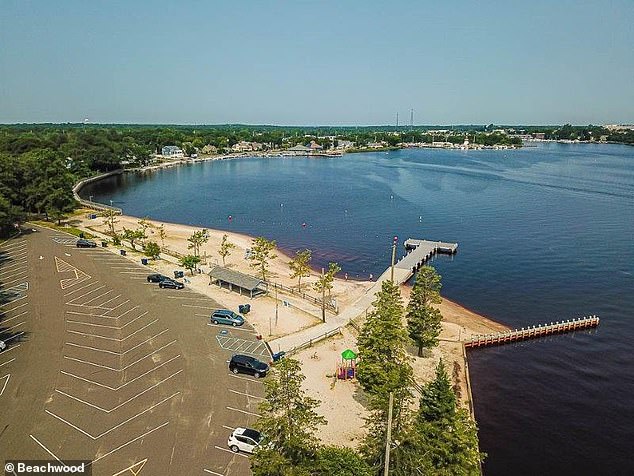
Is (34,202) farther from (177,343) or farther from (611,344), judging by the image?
(611,344)

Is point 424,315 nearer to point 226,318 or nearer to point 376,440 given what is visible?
point 376,440

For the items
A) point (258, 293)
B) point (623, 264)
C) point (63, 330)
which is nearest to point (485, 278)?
point (623, 264)

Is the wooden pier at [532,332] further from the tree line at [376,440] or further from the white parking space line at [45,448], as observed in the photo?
the white parking space line at [45,448]

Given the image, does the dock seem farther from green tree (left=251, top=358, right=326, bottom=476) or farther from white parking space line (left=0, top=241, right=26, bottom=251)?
white parking space line (left=0, top=241, right=26, bottom=251)

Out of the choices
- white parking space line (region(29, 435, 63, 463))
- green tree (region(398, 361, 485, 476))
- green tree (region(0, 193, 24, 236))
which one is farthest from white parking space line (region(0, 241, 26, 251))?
green tree (region(398, 361, 485, 476))

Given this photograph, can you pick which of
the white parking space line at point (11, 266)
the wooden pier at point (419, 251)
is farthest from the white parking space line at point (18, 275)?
the wooden pier at point (419, 251)
